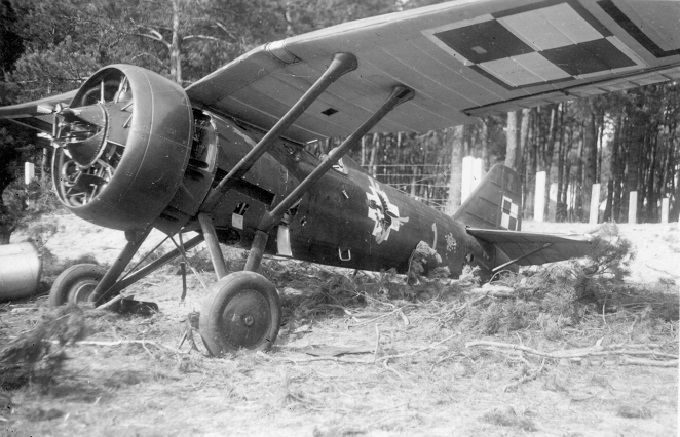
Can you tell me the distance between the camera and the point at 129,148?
4.03m

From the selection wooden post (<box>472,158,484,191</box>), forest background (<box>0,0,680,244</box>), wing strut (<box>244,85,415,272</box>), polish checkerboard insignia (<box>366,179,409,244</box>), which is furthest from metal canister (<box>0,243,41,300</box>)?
wooden post (<box>472,158,484,191</box>)

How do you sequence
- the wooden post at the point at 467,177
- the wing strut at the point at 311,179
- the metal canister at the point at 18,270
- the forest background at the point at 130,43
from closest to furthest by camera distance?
1. the wing strut at the point at 311,179
2. the metal canister at the point at 18,270
3. the forest background at the point at 130,43
4. the wooden post at the point at 467,177

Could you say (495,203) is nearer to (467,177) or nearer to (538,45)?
(538,45)

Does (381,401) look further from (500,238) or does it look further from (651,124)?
(651,124)

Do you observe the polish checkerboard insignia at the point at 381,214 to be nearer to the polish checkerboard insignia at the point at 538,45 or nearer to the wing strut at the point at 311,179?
the wing strut at the point at 311,179

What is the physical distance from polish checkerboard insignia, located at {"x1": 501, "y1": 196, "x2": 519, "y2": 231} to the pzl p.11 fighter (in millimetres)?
3268

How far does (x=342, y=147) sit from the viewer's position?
4.81 meters

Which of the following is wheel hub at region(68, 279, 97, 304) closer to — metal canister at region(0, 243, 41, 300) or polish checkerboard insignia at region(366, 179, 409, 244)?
metal canister at region(0, 243, 41, 300)

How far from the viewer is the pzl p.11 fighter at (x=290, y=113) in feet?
12.7

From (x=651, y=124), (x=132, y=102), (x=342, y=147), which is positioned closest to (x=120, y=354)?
(x=132, y=102)

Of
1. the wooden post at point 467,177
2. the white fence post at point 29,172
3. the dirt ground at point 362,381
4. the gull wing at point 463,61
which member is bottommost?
the dirt ground at point 362,381

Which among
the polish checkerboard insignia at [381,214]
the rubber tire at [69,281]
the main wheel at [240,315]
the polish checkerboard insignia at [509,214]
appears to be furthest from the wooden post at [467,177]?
the main wheel at [240,315]

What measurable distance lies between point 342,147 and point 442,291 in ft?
8.26

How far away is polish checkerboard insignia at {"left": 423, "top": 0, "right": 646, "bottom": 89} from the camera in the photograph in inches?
140
